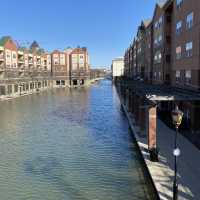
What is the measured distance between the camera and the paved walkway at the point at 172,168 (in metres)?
14.9

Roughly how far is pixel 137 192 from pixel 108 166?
4.87 metres

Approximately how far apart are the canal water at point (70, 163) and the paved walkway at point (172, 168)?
88 centimetres

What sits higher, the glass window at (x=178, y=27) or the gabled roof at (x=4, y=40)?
the gabled roof at (x=4, y=40)

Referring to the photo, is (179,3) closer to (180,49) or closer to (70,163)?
(180,49)

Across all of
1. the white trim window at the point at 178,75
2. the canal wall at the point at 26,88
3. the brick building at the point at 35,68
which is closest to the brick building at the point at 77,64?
the brick building at the point at 35,68

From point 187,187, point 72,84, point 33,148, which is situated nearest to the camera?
point 187,187

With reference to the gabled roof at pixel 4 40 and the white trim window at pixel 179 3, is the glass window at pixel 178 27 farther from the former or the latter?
the gabled roof at pixel 4 40

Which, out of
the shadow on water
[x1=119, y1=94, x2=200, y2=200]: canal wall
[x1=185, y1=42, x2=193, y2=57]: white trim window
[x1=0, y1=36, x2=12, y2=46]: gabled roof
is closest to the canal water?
the shadow on water

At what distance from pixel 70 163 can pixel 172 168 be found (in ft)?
25.3

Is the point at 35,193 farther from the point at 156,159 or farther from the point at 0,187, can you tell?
the point at 156,159

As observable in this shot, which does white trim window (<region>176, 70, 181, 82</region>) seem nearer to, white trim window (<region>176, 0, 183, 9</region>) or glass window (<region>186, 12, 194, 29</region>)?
glass window (<region>186, 12, 194, 29</region>)

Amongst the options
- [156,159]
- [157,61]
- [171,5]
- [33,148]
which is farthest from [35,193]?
[157,61]

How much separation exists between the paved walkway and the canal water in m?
0.88

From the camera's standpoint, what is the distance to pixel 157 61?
5369 centimetres
